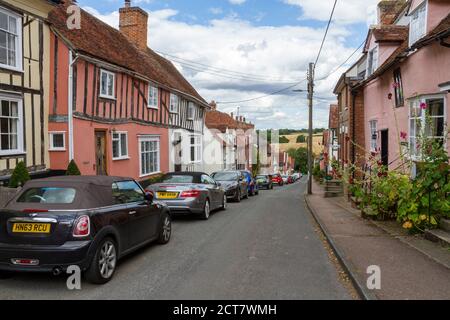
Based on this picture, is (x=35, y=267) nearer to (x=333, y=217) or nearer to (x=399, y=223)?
(x=399, y=223)

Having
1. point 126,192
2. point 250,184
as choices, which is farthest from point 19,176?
point 250,184

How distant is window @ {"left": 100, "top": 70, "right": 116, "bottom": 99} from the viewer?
15.7 meters

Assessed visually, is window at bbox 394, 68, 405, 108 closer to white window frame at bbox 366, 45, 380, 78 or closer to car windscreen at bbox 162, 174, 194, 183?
white window frame at bbox 366, 45, 380, 78

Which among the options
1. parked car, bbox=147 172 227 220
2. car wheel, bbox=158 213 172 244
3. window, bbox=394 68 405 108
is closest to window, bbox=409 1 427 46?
window, bbox=394 68 405 108

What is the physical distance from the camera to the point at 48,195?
5.94 m

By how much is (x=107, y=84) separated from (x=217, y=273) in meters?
12.0

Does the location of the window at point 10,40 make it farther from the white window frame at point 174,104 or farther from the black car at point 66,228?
the white window frame at point 174,104

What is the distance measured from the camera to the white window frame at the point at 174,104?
77.5 ft

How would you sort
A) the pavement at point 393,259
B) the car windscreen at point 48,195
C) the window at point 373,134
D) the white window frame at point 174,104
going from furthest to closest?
the white window frame at point 174,104, the window at point 373,134, the car windscreen at point 48,195, the pavement at point 393,259

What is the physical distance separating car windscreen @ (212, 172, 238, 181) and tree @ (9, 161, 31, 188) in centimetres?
950

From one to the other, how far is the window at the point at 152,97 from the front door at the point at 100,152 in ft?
15.5

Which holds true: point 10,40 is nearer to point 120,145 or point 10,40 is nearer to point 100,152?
point 100,152

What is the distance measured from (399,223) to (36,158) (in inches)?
420

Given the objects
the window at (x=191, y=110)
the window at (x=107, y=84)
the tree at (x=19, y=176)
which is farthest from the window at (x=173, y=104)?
the tree at (x=19, y=176)
